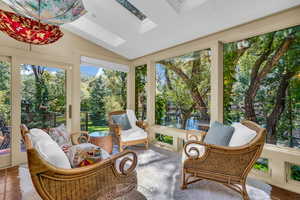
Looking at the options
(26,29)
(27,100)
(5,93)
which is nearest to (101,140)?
(27,100)

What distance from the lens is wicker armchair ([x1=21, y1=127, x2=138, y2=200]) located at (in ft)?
2.97

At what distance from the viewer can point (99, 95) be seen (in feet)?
13.1

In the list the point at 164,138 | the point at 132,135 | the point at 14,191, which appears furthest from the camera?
the point at 164,138

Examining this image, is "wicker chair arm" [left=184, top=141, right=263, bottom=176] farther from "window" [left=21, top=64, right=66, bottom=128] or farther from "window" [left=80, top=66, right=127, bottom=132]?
"window" [left=21, top=64, right=66, bottom=128]

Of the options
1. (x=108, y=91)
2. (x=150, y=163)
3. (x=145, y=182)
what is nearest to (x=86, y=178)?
(x=145, y=182)

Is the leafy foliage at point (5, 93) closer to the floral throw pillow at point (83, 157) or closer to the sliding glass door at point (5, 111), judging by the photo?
the sliding glass door at point (5, 111)

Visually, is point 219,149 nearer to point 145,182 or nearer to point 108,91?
point 145,182

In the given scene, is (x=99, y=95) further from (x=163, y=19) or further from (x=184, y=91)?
(x=163, y=19)

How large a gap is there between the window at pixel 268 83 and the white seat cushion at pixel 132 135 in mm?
1781

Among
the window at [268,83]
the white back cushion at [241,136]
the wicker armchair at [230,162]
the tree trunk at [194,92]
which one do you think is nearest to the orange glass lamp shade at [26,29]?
the wicker armchair at [230,162]

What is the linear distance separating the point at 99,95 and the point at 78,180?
10.2ft

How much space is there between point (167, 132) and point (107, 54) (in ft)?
8.59

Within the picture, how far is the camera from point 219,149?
5.37 feet

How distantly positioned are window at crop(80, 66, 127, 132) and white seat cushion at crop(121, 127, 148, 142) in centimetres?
102
